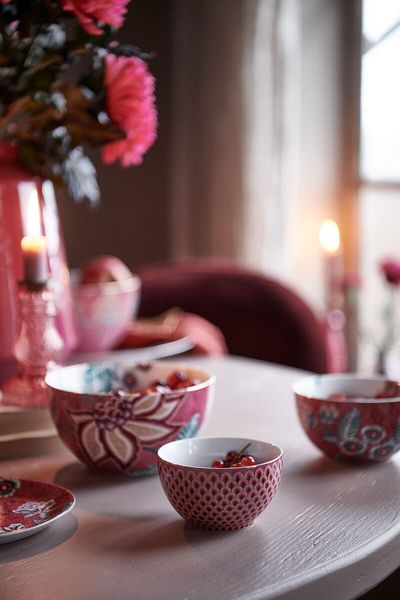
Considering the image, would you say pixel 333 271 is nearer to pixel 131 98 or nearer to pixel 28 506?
pixel 131 98

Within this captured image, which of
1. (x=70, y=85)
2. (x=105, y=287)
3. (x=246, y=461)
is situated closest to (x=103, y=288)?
(x=105, y=287)

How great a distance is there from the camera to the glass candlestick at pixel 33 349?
35.3 inches

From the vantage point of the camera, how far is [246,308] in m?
1.90

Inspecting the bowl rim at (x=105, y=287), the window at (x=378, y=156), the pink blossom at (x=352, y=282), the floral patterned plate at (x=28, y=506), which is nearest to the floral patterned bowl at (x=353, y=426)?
the floral patterned plate at (x=28, y=506)

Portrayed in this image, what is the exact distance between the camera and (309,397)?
2.70 feet

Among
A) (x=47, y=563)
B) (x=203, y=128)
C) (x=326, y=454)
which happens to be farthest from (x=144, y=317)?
(x=47, y=563)

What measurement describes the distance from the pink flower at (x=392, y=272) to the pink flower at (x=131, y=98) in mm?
1099

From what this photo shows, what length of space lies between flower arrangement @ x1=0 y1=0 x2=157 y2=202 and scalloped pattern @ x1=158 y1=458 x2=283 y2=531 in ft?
1.37

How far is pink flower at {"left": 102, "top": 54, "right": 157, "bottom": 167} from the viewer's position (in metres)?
0.90

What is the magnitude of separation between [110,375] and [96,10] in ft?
1.21

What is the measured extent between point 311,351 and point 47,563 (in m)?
1.22

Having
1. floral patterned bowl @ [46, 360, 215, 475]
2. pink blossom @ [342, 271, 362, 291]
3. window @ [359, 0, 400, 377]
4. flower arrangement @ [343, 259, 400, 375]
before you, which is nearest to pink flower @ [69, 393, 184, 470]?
floral patterned bowl @ [46, 360, 215, 475]

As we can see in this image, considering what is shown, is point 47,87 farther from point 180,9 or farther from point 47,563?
point 180,9

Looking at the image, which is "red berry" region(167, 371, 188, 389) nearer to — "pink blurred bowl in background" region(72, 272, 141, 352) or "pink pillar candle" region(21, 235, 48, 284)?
"pink pillar candle" region(21, 235, 48, 284)
